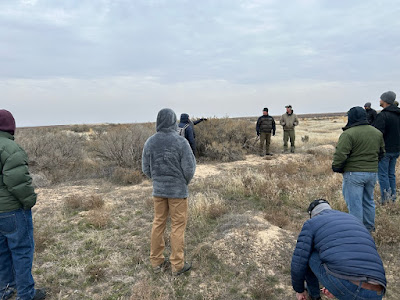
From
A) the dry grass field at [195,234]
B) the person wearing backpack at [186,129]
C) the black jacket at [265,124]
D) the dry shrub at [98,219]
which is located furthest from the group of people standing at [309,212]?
the black jacket at [265,124]

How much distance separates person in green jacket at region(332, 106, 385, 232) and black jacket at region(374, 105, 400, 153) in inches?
43.2

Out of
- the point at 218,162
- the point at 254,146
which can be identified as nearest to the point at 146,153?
the point at 218,162

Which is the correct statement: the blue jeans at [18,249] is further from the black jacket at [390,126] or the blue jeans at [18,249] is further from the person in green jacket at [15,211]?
the black jacket at [390,126]

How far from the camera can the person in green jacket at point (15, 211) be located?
8.63 ft

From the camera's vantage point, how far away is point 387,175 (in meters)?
4.89

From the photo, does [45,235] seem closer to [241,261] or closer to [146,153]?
[146,153]

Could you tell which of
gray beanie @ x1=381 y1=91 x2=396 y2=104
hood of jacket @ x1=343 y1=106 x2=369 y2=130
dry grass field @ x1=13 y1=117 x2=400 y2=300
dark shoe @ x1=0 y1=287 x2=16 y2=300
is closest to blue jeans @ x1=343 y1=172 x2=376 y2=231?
dry grass field @ x1=13 y1=117 x2=400 y2=300

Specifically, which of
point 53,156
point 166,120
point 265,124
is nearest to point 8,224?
point 166,120

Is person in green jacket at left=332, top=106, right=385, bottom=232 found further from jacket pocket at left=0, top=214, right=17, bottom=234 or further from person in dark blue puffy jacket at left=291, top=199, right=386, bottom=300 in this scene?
jacket pocket at left=0, top=214, right=17, bottom=234

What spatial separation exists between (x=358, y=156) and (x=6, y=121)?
14.4 feet

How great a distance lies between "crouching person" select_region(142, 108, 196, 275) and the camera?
10.4 feet

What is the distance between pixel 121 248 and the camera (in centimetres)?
410

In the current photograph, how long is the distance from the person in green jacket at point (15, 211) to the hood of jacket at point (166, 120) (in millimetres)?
1506

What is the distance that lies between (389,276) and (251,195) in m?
3.26
